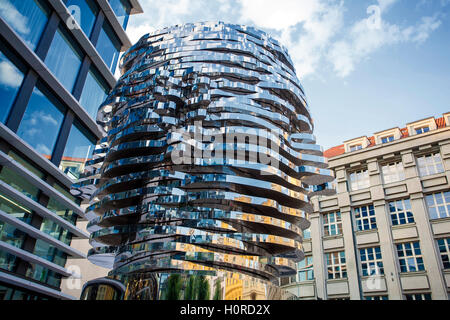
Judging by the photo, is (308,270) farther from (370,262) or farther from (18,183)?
(18,183)

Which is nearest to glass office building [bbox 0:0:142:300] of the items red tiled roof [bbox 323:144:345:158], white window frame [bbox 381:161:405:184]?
red tiled roof [bbox 323:144:345:158]

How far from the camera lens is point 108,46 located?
22797 mm

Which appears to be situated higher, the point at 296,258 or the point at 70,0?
the point at 70,0

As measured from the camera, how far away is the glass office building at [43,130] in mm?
14180

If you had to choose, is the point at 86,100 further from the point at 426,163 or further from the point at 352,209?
the point at 426,163

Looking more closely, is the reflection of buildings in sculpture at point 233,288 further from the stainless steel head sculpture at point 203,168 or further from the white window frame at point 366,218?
the white window frame at point 366,218

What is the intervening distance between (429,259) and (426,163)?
799 centimetres

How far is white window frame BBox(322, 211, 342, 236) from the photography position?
3091 centimetres

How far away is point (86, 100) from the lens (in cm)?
2000

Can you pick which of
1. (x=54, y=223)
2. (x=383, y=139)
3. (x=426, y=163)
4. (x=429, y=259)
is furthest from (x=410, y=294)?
(x=54, y=223)

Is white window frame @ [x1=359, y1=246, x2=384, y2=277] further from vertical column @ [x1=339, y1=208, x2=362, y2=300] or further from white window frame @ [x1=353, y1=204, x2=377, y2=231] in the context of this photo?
white window frame @ [x1=353, y1=204, x2=377, y2=231]

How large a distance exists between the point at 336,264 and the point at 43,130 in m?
24.2
